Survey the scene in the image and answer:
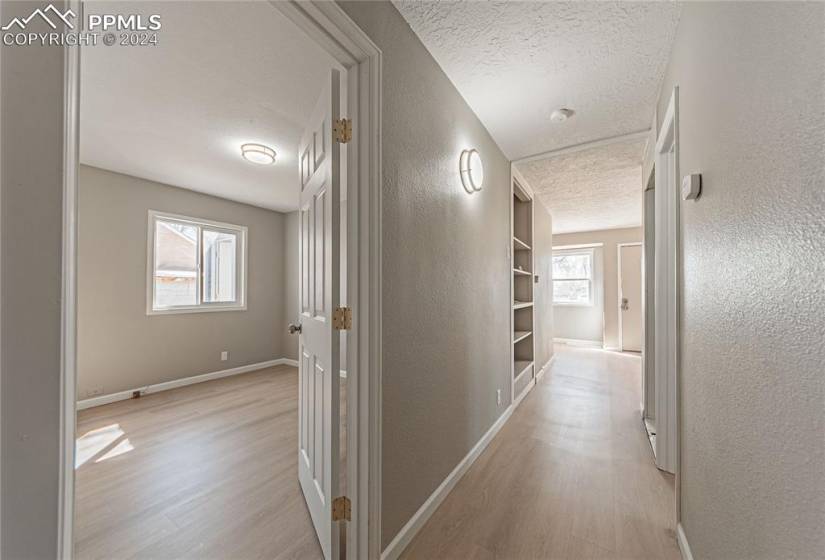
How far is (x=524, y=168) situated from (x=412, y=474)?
306cm

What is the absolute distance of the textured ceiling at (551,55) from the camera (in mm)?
1466

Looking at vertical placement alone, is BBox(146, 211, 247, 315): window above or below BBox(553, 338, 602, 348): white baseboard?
above

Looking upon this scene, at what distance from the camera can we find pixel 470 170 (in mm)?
2182

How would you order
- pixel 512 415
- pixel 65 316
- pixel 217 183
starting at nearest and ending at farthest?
pixel 65 316
pixel 512 415
pixel 217 183

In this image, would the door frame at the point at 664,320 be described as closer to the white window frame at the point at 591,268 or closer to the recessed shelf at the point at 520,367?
the recessed shelf at the point at 520,367

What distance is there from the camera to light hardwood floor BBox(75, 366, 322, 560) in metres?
1.51

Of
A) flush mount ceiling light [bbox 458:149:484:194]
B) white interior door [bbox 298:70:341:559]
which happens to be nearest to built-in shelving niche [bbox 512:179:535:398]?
flush mount ceiling light [bbox 458:149:484:194]

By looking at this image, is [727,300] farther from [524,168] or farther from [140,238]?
[140,238]

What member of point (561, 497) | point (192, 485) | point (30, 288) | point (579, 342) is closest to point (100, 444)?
point (192, 485)

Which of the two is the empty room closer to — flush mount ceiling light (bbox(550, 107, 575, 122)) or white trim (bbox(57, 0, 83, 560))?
white trim (bbox(57, 0, 83, 560))

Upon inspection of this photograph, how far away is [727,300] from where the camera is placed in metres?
0.98

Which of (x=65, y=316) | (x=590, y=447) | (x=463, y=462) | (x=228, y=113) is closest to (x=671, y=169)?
(x=590, y=447)

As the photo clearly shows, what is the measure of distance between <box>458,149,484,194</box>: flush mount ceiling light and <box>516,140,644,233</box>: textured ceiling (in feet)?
3.85

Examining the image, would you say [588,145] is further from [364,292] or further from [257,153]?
[257,153]
